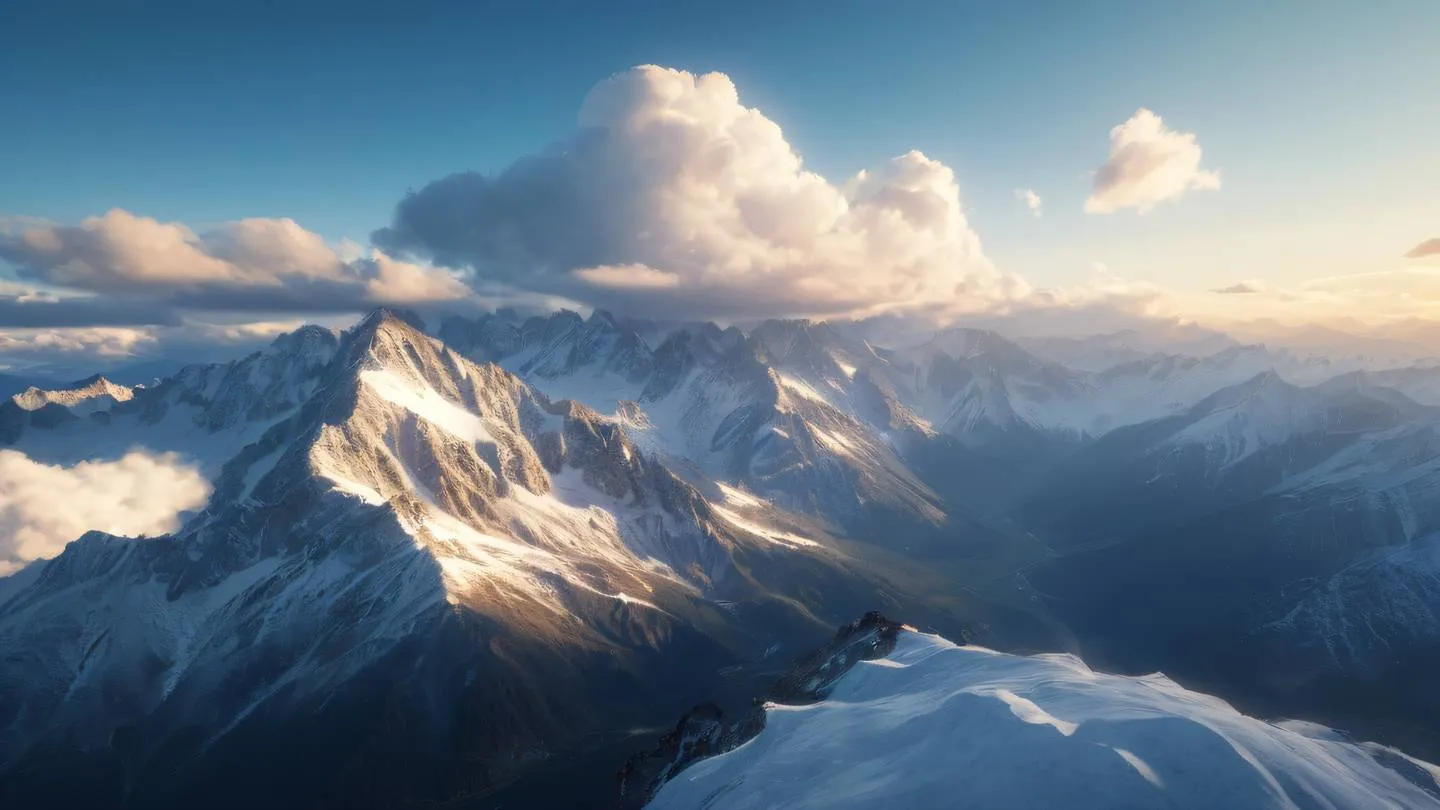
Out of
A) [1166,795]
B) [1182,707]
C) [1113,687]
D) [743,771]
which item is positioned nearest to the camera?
[1166,795]

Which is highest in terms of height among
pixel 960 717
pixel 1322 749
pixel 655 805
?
pixel 960 717

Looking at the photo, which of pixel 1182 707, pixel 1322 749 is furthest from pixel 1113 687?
pixel 1322 749

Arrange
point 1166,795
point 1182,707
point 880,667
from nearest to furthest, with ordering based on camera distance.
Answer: point 1166,795 → point 1182,707 → point 880,667

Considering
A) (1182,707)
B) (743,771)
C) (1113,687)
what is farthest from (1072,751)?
(743,771)

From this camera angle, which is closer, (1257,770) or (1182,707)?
(1257,770)

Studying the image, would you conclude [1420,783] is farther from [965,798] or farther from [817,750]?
[817,750]

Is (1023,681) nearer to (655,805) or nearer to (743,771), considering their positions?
(743,771)

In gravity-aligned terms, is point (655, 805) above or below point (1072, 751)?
below
